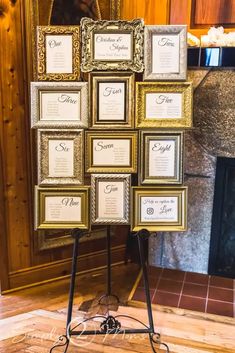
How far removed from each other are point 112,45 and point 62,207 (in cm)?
73

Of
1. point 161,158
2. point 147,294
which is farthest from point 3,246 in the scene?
point 161,158

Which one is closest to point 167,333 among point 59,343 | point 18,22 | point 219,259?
point 59,343

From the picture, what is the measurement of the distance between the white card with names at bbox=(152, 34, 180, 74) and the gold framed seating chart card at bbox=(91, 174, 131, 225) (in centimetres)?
49

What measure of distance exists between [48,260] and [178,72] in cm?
Result: 142

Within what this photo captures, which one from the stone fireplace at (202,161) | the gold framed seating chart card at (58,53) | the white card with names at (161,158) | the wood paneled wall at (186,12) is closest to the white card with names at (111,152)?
the white card with names at (161,158)

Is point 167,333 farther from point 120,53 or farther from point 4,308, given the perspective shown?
point 120,53

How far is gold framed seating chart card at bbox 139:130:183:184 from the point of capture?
1.60m

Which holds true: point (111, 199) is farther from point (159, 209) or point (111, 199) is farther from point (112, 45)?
point (112, 45)

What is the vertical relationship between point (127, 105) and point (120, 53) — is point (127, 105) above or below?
below

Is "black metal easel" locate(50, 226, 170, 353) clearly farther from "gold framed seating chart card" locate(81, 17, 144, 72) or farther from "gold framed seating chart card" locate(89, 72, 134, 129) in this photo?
"gold framed seating chart card" locate(81, 17, 144, 72)

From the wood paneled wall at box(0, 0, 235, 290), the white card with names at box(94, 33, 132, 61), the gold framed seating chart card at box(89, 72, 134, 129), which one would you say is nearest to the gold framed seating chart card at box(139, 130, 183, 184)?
the gold framed seating chart card at box(89, 72, 134, 129)

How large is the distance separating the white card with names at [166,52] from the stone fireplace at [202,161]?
26.4 inches

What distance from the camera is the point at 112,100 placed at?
1.59 metres

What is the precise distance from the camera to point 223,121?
7.16 feet
